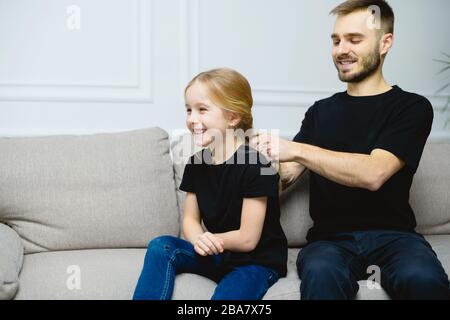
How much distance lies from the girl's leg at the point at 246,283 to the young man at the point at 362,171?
103mm

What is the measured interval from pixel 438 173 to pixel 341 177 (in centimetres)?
74

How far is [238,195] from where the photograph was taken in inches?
59.3

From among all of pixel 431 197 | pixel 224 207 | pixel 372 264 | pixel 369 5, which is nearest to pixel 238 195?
pixel 224 207

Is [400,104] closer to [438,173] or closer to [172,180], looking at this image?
[438,173]

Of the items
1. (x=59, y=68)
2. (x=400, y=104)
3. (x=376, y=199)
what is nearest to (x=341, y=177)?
(x=376, y=199)

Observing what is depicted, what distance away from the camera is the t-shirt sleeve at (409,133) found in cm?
152

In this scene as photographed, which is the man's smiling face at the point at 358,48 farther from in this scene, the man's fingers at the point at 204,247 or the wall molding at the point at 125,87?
the wall molding at the point at 125,87

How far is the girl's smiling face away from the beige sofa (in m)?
0.41

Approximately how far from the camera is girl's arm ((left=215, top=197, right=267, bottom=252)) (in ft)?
4.75

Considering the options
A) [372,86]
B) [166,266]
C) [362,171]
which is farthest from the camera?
[372,86]

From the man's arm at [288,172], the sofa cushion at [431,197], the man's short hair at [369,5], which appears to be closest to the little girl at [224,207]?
the man's arm at [288,172]

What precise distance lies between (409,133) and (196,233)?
0.72 meters

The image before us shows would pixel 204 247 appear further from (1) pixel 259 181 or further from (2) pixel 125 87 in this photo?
(2) pixel 125 87
